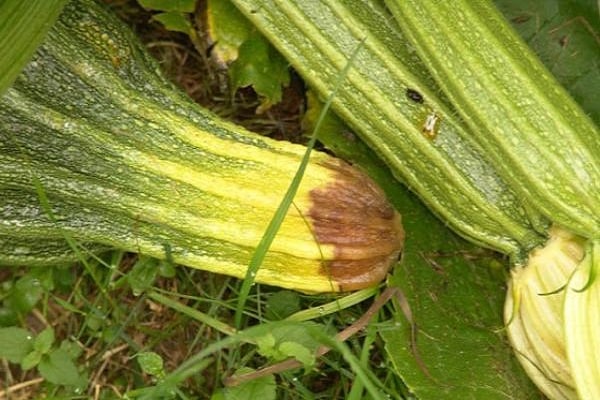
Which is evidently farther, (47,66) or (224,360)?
(224,360)

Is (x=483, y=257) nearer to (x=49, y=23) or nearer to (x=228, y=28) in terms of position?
(x=228, y=28)

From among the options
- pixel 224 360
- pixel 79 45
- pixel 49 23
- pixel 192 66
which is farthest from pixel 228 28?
pixel 224 360

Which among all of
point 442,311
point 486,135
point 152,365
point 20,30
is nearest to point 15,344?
point 152,365

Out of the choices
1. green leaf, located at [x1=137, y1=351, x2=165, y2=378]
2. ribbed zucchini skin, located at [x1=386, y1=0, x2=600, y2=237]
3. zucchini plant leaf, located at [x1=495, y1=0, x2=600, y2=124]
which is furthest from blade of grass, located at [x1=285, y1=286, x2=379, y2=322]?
zucchini plant leaf, located at [x1=495, y1=0, x2=600, y2=124]

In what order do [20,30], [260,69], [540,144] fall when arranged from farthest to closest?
[260,69]
[540,144]
[20,30]

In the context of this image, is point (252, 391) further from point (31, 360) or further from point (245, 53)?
point (245, 53)

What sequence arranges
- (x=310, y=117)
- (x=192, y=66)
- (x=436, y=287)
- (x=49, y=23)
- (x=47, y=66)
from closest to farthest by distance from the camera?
(x=49, y=23) → (x=47, y=66) → (x=436, y=287) → (x=310, y=117) → (x=192, y=66)

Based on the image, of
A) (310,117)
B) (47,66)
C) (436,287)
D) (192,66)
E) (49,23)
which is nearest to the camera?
(49,23)

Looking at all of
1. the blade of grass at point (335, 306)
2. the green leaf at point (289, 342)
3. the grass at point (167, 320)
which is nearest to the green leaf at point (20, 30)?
the grass at point (167, 320)
